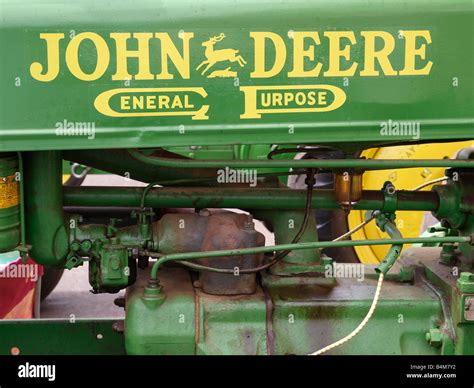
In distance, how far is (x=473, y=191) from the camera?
2.70 meters

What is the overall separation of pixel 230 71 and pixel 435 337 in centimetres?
116

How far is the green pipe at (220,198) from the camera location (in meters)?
2.68

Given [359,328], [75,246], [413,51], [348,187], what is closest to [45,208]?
[75,246]

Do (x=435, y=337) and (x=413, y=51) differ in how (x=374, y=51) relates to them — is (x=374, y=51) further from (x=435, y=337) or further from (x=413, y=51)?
(x=435, y=337)

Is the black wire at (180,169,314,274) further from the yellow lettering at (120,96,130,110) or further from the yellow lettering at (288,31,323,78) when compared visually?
the yellow lettering at (120,96,130,110)

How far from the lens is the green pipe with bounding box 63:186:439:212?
268 centimetres

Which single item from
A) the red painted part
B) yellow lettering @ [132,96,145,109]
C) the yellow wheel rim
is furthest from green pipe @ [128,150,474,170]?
the yellow wheel rim

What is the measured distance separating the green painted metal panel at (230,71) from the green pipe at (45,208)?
0.26 meters

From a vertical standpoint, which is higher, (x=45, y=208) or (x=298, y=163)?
(x=298, y=163)

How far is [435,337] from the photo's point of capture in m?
2.63

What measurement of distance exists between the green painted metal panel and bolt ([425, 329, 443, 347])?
72cm

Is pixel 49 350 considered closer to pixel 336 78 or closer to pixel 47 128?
pixel 47 128

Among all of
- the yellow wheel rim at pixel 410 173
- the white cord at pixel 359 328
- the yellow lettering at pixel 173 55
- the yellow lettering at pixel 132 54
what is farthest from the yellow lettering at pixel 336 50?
the yellow wheel rim at pixel 410 173

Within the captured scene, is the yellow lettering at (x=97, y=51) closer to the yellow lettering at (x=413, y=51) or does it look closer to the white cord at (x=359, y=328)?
the yellow lettering at (x=413, y=51)
